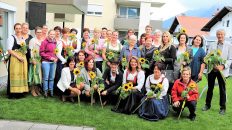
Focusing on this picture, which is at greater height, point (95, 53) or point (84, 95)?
point (95, 53)

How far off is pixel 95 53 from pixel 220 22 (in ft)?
102

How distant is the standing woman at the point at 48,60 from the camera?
7.72 metres

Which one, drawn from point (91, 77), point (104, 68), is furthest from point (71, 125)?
point (104, 68)

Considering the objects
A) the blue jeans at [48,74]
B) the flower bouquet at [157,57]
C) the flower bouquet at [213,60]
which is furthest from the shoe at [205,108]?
the blue jeans at [48,74]

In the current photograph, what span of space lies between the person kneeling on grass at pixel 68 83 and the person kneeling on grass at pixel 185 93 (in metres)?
2.14

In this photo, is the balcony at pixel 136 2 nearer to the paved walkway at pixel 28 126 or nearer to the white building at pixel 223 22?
the white building at pixel 223 22

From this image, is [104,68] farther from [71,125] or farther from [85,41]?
[71,125]

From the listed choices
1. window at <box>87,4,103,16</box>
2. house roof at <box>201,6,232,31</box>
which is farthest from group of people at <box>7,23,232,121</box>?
house roof at <box>201,6,232,31</box>

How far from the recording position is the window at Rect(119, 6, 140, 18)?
3519 centimetres

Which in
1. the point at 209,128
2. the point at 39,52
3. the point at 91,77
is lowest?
the point at 209,128

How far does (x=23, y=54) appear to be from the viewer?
7.61m

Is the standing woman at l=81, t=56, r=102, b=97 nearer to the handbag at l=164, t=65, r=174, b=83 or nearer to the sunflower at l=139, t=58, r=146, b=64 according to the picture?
the sunflower at l=139, t=58, r=146, b=64

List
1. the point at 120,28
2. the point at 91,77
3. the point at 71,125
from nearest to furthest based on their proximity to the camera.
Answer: the point at 71,125
the point at 91,77
the point at 120,28

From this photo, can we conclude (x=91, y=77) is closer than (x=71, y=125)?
No
